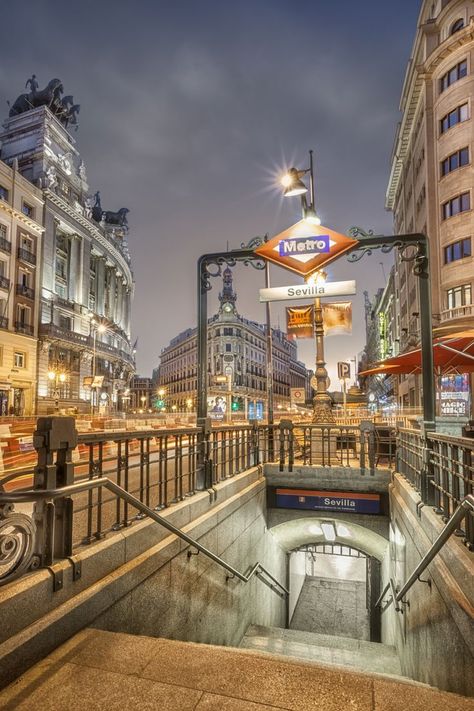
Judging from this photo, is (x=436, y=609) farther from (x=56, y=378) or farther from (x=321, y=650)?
(x=56, y=378)

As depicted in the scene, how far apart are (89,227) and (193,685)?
59.1 metres

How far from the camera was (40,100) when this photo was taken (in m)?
55.3

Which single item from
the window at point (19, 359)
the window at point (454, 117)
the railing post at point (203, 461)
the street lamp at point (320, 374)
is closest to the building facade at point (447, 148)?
the window at point (454, 117)

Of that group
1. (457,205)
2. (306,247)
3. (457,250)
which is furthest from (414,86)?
(306,247)

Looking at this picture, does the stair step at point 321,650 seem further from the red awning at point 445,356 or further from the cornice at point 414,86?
the cornice at point 414,86

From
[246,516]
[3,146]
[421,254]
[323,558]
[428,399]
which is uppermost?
[3,146]

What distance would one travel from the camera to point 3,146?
5244 centimetres

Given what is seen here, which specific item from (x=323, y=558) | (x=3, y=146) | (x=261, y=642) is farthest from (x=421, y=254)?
(x=3, y=146)

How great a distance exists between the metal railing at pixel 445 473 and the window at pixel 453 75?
30207 mm

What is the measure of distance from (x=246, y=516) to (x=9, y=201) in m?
41.2

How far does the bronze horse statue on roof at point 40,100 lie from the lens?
55.1 meters

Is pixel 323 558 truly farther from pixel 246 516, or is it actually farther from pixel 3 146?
pixel 3 146

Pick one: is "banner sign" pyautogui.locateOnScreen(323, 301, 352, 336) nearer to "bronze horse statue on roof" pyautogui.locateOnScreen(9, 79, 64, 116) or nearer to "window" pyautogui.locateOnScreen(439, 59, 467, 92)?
"window" pyautogui.locateOnScreen(439, 59, 467, 92)

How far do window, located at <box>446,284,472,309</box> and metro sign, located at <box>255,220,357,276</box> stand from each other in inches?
850
